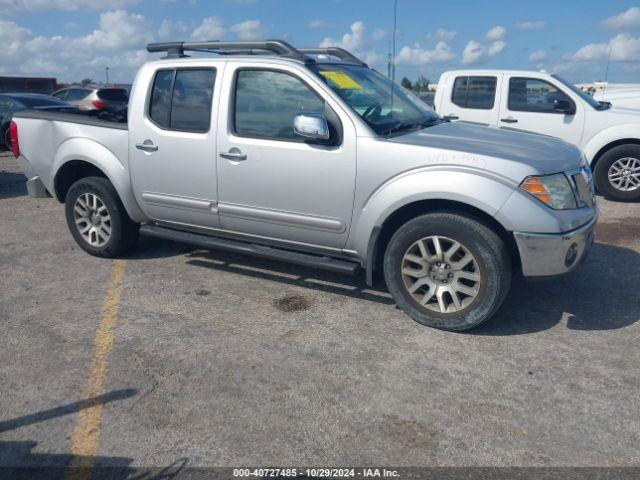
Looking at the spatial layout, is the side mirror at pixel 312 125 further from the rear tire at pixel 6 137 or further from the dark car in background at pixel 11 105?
the rear tire at pixel 6 137

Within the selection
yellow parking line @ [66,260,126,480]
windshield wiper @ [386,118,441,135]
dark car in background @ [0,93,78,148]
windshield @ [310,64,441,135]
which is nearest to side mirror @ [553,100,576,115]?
windshield @ [310,64,441,135]

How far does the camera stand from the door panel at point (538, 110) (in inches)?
333

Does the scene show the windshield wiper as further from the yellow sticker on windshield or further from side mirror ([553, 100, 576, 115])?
side mirror ([553, 100, 576, 115])

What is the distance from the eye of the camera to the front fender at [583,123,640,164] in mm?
8094

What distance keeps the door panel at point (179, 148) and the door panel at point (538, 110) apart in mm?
5388

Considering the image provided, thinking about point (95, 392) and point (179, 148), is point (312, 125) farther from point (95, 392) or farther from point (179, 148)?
point (95, 392)

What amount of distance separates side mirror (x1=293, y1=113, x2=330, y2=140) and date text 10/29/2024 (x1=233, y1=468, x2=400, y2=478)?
2273 mm

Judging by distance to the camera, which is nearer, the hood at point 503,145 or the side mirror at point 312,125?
the hood at point 503,145

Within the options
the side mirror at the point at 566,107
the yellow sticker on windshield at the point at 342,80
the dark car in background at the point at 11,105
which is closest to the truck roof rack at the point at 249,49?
the yellow sticker on windshield at the point at 342,80

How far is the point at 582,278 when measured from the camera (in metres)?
5.07

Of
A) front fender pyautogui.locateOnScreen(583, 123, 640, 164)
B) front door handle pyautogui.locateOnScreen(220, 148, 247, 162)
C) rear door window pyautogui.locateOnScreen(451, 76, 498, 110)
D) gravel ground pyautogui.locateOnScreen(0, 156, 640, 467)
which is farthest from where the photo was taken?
rear door window pyautogui.locateOnScreen(451, 76, 498, 110)

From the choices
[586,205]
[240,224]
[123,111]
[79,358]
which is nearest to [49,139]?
[123,111]

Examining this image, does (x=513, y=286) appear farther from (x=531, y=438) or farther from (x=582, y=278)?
(x=531, y=438)

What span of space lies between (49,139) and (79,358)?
2.91m
